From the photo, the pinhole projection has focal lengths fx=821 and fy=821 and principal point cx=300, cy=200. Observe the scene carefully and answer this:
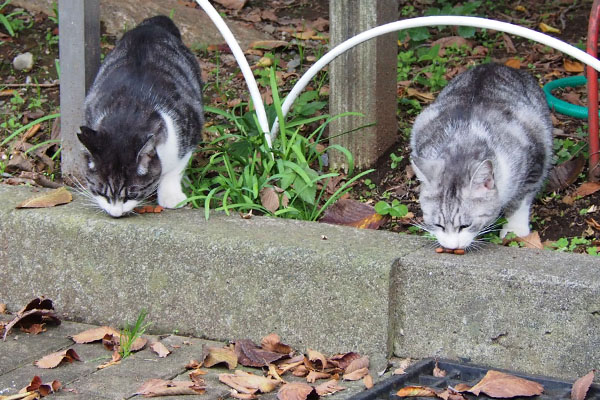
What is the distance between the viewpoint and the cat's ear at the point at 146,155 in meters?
4.05

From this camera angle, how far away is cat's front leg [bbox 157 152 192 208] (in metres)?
4.26

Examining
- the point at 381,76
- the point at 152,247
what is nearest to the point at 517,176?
the point at 381,76

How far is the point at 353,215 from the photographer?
4.21m

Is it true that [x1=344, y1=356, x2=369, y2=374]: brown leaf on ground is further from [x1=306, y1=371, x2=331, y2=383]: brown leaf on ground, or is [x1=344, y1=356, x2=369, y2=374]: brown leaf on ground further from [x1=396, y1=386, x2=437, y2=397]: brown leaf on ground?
[x1=396, y1=386, x2=437, y2=397]: brown leaf on ground

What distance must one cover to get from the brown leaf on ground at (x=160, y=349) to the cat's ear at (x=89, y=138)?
1059mm

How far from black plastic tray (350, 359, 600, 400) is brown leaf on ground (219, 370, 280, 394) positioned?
0.36 metres

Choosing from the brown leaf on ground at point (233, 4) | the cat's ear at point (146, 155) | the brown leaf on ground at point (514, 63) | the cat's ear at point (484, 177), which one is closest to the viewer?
the cat's ear at point (484, 177)

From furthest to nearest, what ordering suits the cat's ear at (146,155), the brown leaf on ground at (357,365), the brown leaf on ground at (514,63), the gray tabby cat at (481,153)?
1. the brown leaf on ground at (514,63)
2. the cat's ear at (146,155)
3. the gray tabby cat at (481,153)
4. the brown leaf on ground at (357,365)

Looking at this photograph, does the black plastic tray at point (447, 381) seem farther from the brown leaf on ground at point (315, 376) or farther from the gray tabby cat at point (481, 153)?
the gray tabby cat at point (481, 153)

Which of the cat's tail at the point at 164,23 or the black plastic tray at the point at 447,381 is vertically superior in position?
the cat's tail at the point at 164,23

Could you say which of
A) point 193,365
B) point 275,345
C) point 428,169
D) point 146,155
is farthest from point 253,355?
point 146,155

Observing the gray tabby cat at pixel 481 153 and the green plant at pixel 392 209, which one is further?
the green plant at pixel 392 209

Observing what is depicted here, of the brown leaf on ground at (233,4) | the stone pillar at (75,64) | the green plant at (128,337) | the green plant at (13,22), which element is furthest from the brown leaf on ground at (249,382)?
the brown leaf on ground at (233,4)

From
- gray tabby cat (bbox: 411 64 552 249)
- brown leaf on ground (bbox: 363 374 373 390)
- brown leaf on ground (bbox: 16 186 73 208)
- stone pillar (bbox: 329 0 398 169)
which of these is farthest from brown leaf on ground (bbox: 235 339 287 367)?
stone pillar (bbox: 329 0 398 169)
